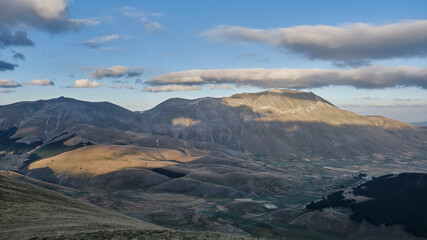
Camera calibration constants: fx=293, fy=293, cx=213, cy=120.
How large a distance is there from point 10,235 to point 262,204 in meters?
→ 135

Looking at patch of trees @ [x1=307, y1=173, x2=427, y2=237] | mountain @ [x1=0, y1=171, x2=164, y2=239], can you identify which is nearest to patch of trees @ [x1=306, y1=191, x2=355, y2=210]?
patch of trees @ [x1=307, y1=173, x2=427, y2=237]

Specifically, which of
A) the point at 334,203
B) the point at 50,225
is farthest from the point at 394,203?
the point at 50,225

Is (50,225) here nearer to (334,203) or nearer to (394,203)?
(334,203)

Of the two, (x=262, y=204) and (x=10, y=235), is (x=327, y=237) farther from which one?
(x=10, y=235)

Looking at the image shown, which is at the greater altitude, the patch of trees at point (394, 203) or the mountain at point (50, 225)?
the mountain at point (50, 225)

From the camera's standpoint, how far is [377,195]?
417 feet

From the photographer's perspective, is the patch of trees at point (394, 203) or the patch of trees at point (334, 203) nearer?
the patch of trees at point (394, 203)

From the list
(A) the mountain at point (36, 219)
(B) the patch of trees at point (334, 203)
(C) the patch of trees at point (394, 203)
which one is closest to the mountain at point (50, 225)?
(A) the mountain at point (36, 219)

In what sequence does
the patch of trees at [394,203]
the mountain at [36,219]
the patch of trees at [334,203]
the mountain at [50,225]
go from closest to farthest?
the mountain at [50,225] → the mountain at [36,219] → the patch of trees at [394,203] → the patch of trees at [334,203]

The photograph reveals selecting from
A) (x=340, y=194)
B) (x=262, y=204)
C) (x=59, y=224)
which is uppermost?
(x=59, y=224)

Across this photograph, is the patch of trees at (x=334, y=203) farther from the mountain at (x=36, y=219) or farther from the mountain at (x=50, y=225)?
the mountain at (x=50, y=225)

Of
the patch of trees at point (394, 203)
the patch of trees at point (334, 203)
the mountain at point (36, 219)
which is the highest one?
the mountain at point (36, 219)

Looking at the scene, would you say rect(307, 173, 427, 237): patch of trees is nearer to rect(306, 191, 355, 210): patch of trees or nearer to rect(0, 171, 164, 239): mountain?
rect(306, 191, 355, 210): patch of trees

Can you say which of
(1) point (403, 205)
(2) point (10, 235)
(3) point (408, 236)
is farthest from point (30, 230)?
(1) point (403, 205)
